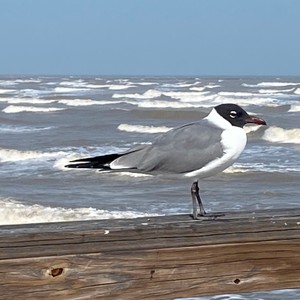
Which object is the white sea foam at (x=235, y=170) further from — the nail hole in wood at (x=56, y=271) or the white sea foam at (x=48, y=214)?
the nail hole in wood at (x=56, y=271)

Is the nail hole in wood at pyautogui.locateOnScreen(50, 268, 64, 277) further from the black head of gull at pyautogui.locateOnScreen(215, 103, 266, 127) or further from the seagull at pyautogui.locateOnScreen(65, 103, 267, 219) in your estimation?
the black head of gull at pyautogui.locateOnScreen(215, 103, 266, 127)

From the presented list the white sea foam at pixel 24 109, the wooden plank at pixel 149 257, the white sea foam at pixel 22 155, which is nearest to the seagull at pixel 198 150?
the wooden plank at pixel 149 257

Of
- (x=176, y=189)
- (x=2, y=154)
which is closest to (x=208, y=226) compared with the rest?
(x=176, y=189)

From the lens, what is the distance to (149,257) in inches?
73.6

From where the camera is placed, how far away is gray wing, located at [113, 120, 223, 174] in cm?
284

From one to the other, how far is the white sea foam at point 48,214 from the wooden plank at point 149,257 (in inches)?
236

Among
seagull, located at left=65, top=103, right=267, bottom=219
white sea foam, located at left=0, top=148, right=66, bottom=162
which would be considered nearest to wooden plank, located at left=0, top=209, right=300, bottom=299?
seagull, located at left=65, top=103, right=267, bottom=219

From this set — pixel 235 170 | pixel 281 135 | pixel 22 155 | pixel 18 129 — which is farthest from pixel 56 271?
pixel 18 129

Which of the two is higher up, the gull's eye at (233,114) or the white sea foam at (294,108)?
the gull's eye at (233,114)

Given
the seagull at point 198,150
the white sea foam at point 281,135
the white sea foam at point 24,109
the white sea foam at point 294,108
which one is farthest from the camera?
the white sea foam at point 24,109

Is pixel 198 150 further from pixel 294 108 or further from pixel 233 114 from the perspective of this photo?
pixel 294 108

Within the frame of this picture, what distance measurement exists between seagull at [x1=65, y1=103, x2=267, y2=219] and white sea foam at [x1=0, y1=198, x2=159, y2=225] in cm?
501

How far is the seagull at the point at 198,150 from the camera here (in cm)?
280

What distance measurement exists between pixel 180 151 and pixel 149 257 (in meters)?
1.12
